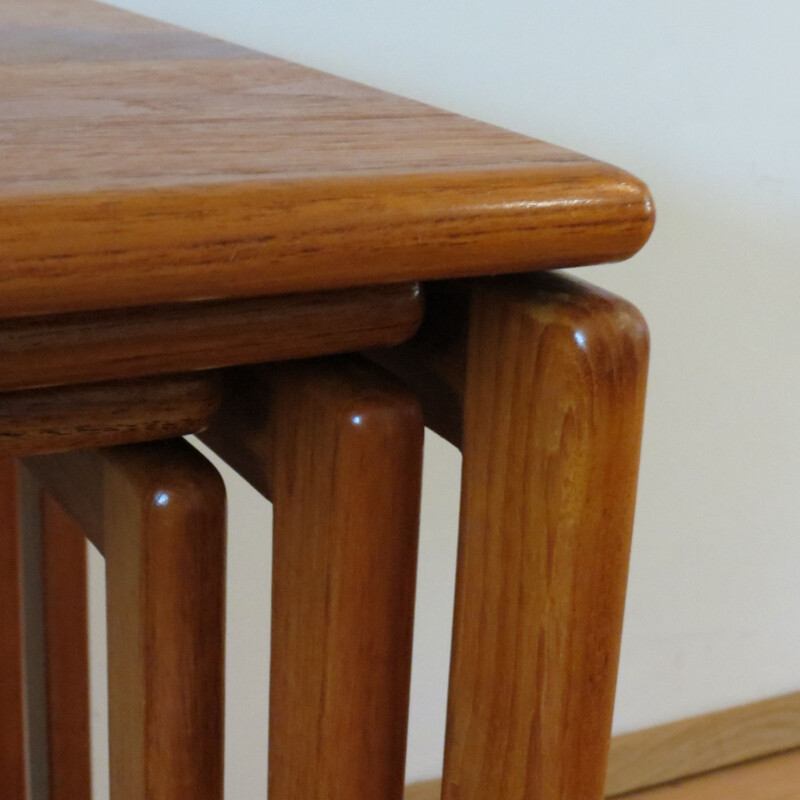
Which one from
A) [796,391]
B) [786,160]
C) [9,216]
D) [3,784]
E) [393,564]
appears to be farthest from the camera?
[796,391]

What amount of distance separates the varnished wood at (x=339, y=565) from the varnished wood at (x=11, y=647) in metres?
0.35

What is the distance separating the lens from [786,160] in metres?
1.01

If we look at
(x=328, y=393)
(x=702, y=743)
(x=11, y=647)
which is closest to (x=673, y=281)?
(x=702, y=743)

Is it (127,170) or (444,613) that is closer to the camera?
(127,170)

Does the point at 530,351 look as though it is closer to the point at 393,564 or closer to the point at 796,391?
the point at 393,564

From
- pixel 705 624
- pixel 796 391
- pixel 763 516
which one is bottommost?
pixel 705 624

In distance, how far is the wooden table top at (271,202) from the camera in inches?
9.2

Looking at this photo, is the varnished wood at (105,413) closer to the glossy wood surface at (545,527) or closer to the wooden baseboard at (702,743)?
the glossy wood surface at (545,527)

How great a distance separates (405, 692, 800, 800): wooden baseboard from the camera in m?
1.19

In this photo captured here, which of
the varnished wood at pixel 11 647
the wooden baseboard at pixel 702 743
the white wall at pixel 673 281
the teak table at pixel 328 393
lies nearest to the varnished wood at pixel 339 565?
the teak table at pixel 328 393

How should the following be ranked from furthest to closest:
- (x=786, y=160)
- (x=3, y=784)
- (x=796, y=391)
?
1. (x=796, y=391)
2. (x=786, y=160)
3. (x=3, y=784)

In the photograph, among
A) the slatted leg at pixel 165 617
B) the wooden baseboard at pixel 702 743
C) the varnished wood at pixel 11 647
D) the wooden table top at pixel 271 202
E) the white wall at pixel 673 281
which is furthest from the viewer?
the wooden baseboard at pixel 702 743

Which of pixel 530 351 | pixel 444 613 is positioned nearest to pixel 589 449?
pixel 530 351

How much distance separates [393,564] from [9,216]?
0.51 ft
